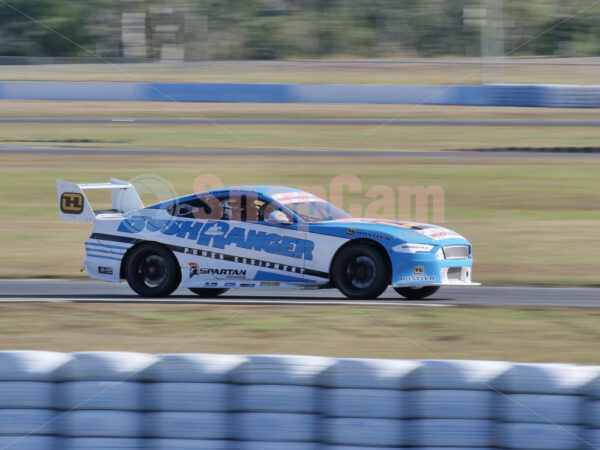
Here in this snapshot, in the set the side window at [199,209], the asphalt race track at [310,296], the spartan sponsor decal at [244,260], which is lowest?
the asphalt race track at [310,296]

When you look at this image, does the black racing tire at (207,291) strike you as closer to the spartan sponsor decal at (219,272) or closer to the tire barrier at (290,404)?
the spartan sponsor decal at (219,272)

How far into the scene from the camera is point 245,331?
8602 millimetres

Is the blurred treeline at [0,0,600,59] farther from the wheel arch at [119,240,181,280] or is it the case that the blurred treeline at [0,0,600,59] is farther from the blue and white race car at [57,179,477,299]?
the wheel arch at [119,240,181,280]

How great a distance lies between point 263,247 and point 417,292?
6.42 feet

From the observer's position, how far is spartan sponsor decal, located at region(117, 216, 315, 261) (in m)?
9.98

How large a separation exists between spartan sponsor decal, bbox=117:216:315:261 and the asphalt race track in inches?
25.4

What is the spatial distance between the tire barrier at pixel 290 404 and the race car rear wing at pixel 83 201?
5.63 m

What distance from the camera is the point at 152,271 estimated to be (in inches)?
417

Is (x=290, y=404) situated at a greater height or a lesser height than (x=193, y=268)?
lesser

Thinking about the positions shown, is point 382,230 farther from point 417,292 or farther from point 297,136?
point 297,136

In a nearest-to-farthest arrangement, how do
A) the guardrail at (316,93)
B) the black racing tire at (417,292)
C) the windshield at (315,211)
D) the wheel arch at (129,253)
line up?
the windshield at (315,211) < the wheel arch at (129,253) < the black racing tire at (417,292) < the guardrail at (316,93)

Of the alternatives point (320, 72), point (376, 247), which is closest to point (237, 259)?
point (376, 247)

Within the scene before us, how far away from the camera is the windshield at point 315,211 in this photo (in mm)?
10141

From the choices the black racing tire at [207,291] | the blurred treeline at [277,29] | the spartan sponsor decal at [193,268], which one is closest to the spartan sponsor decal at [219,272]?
the spartan sponsor decal at [193,268]
